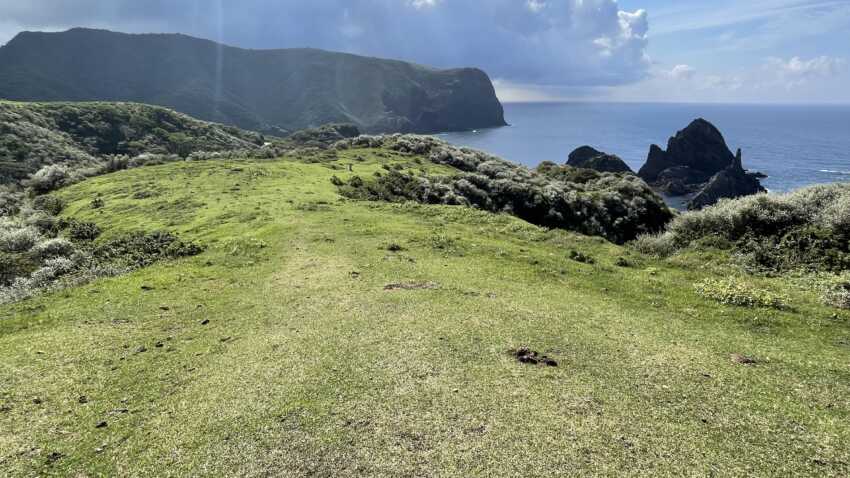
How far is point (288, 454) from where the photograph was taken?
10.6 meters

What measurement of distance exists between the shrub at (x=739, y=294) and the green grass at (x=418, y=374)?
0.63 metres

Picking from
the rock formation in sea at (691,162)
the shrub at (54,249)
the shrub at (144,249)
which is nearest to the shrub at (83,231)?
the shrub at (54,249)

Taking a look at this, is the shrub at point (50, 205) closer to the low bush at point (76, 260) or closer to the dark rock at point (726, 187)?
the low bush at point (76, 260)

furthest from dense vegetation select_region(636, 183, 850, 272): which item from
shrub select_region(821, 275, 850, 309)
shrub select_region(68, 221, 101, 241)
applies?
shrub select_region(68, 221, 101, 241)

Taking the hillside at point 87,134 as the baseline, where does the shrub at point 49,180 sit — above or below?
below

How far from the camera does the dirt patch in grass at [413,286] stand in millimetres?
22266

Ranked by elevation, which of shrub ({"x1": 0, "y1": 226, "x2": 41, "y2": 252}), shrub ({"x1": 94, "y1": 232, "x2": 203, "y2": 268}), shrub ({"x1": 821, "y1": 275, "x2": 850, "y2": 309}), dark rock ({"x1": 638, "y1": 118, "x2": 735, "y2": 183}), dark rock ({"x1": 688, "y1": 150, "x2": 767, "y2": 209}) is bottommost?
shrub ({"x1": 0, "y1": 226, "x2": 41, "y2": 252})

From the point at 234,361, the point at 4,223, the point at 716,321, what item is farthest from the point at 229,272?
the point at 4,223

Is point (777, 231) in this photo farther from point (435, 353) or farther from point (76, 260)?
point (76, 260)

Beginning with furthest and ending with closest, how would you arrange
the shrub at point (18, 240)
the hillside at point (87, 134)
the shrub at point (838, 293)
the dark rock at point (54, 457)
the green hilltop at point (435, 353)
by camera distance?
the hillside at point (87, 134) → the shrub at point (18, 240) → the shrub at point (838, 293) → the green hilltop at point (435, 353) → the dark rock at point (54, 457)

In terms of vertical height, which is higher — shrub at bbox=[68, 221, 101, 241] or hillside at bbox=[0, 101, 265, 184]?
hillside at bbox=[0, 101, 265, 184]

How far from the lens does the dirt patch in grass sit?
22.3 meters

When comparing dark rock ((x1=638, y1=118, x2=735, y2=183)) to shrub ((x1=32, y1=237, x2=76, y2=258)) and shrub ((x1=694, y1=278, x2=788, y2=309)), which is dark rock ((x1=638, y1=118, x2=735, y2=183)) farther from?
shrub ((x1=32, y1=237, x2=76, y2=258))

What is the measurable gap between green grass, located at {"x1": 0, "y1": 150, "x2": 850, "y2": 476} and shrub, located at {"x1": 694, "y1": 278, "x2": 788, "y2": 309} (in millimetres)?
634
